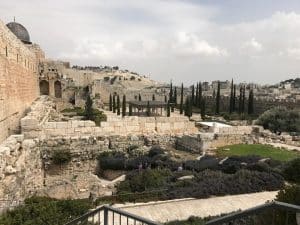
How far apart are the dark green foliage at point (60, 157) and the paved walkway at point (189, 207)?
657 cm

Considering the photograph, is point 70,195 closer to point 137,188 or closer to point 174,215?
point 137,188

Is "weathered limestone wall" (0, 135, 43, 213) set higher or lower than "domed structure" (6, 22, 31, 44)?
lower

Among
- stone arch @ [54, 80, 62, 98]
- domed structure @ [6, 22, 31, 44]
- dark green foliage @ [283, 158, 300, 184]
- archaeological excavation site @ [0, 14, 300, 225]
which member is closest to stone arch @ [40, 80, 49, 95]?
stone arch @ [54, 80, 62, 98]

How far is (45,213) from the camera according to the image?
7355 mm

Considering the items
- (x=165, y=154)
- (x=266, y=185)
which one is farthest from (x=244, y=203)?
(x=165, y=154)

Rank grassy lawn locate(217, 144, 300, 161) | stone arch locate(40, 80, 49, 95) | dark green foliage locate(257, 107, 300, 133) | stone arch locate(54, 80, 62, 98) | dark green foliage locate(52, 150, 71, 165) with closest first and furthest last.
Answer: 1. dark green foliage locate(52, 150, 71, 165)
2. grassy lawn locate(217, 144, 300, 161)
3. dark green foliage locate(257, 107, 300, 133)
4. stone arch locate(40, 80, 49, 95)
5. stone arch locate(54, 80, 62, 98)

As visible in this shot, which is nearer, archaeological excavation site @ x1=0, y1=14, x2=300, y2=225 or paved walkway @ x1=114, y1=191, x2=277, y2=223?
archaeological excavation site @ x1=0, y1=14, x2=300, y2=225

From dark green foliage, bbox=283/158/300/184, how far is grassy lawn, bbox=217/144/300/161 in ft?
12.2

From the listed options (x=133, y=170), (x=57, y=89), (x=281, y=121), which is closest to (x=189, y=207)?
(x=133, y=170)

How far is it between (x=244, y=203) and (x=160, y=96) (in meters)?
56.1

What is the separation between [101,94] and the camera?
55.8 metres

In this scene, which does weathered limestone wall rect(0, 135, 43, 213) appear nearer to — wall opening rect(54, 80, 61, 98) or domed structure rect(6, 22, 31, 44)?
domed structure rect(6, 22, 31, 44)

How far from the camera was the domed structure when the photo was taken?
3672 cm

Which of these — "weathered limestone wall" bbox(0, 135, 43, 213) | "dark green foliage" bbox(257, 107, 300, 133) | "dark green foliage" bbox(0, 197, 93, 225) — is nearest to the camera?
"dark green foliage" bbox(0, 197, 93, 225)
